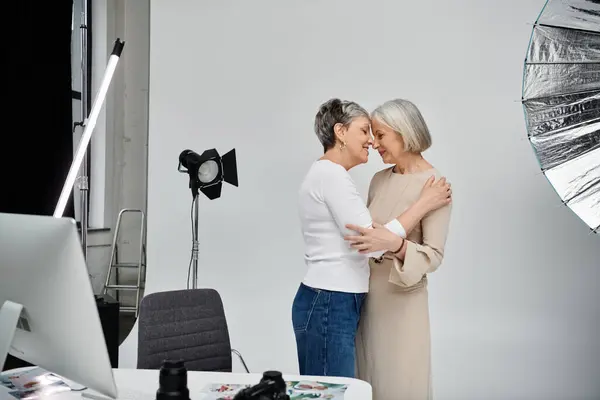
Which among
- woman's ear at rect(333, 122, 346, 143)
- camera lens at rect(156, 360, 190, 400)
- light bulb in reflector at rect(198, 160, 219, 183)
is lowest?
camera lens at rect(156, 360, 190, 400)

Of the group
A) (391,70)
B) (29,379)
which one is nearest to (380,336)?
(29,379)

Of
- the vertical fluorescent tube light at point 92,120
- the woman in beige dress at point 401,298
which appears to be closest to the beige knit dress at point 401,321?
the woman in beige dress at point 401,298

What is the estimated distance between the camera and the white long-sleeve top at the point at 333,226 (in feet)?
7.66

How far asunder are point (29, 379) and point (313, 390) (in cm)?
83

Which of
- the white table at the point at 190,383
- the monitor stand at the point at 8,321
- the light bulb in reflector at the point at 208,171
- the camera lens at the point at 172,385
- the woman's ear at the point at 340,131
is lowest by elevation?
the white table at the point at 190,383

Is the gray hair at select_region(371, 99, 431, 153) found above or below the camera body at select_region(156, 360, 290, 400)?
above

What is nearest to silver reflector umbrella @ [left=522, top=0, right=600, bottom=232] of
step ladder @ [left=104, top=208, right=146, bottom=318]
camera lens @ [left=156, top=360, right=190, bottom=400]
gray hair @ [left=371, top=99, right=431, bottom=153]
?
gray hair @ [left=371, top=99, right=431, bottom=153]

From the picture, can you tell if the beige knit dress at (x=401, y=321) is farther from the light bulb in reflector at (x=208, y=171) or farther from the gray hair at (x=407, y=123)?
the light bulb in reflector at (x=208, y=171)

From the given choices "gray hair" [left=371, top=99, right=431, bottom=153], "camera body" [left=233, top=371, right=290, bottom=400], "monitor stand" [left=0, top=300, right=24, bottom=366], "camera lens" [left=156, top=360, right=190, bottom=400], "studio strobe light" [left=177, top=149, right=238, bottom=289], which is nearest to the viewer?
"camera body" [left=233, top=371, right=290, bottom=400]

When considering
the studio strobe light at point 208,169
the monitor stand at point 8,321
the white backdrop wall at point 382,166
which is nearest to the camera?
the monitor stand at point 8,321

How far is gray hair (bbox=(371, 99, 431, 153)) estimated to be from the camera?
2498mm

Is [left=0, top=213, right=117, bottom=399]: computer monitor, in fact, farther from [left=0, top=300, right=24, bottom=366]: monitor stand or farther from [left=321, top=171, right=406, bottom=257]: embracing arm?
[left=321, top=171, right=406, bottom=257]: embracing arm

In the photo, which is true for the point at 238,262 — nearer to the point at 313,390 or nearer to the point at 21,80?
the point at 21,80

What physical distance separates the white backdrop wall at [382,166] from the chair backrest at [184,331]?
1.80m
